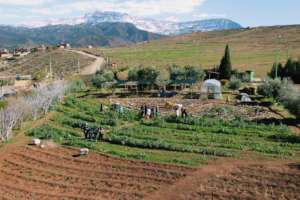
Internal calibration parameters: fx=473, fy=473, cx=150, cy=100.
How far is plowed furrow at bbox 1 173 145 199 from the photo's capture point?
2108 centimetres

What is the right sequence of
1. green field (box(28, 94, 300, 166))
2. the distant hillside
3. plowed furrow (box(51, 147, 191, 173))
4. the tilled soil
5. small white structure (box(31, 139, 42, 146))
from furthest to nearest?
1. the distant hillside
2. small white structure (box(31, 139, 42, 146))
3. green field (box(28, 94, 300, 166))
4. plowed furrow (box(51, 147, 191, 173))
5. the tilled soil

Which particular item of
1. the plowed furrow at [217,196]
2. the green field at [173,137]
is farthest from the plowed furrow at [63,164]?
the plowed furrow at [217,196]

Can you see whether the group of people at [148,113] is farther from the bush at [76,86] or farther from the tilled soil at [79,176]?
the bush at [76,86]

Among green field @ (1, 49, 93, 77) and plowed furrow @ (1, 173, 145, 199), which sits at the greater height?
green field @ (1, 49, 93, 77)

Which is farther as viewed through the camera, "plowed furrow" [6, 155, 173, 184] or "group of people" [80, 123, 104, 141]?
"group of people" [80, 123, 104, 141]

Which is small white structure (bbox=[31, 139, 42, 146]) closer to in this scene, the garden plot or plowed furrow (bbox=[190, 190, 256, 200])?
the garden plot

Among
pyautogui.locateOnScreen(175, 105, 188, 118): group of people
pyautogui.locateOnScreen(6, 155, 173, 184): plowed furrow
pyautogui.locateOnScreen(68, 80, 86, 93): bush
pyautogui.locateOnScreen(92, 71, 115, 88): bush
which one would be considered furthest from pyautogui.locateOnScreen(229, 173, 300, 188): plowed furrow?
pyautogui.locateOnScreen(92, 71, 115, 88): bush

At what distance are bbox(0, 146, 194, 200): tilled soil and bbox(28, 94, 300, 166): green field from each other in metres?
1.13

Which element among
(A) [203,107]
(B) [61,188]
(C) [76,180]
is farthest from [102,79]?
(B) [61,188]

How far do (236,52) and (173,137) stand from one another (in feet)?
242

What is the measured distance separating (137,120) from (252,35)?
10592cm

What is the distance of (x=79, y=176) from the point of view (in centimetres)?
2312

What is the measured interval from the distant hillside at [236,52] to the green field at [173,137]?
114 ft

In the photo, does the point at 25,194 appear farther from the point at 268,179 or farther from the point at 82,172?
the point at 268,179
